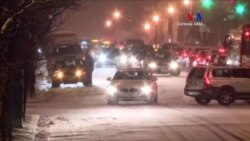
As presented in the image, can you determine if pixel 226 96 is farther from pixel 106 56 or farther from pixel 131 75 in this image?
pixel 106 56

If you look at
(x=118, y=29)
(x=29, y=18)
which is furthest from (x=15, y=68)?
(x=118, y=29)

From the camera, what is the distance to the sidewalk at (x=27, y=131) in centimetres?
1811

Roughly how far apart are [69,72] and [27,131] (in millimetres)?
20973

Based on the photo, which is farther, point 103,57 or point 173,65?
point 103,57

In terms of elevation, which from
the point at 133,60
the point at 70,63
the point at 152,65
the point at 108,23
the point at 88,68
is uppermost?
the point at 108,23

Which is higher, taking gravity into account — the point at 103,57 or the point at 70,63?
the point at 103,57

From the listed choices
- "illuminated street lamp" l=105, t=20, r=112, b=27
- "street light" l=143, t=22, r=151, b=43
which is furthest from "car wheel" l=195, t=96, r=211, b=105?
"illuminated street lamp" l=105, t=20, r=112, b=27

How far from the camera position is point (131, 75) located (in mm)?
31188

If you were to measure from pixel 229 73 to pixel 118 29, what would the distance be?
109m

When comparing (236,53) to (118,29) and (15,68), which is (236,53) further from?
(118,29)

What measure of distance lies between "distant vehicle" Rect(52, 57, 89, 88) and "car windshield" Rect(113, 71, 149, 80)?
30.9 feet

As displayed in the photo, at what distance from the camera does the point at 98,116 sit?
24641 mm

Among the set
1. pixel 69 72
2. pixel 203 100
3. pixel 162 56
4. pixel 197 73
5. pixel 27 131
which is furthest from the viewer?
pixel 162 56

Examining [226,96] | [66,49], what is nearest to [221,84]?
[226,96]
